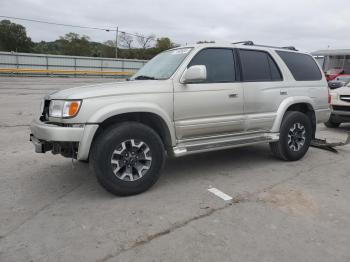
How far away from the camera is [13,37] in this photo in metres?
67.6

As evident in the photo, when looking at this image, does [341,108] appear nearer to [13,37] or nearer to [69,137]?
[69,137]

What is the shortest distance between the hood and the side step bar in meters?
0.76

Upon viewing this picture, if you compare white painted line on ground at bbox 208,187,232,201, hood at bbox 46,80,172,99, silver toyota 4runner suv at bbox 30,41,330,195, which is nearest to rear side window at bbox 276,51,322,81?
silver toyota 4runner suv at bbox 30,41,330,195

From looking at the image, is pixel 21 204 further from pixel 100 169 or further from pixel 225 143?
pixel 225 143

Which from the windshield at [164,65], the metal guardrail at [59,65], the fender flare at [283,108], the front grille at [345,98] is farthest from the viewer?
the metal guardrail at [59,65]

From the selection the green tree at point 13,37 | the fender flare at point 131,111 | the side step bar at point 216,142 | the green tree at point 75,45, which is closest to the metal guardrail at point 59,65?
the side step bar at point 216,142

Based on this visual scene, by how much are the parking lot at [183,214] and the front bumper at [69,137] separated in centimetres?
58

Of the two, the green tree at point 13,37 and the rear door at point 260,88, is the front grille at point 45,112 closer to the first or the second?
the rear door at point 260,88

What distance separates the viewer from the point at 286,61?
5.67 metres

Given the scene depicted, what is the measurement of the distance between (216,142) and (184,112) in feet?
2.29

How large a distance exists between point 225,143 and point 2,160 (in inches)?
136

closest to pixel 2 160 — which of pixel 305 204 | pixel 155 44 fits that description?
pixel 305 204

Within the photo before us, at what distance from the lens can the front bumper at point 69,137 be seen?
12.2 ft

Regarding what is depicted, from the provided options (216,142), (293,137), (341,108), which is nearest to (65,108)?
(216,142)
